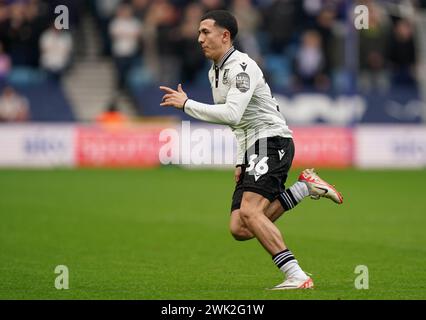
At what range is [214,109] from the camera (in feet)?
30.7

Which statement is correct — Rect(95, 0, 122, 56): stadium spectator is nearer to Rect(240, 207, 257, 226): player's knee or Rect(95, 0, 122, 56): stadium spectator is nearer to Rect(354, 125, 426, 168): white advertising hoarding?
Rect(354, 125, 426, 168): white advertising hoarding

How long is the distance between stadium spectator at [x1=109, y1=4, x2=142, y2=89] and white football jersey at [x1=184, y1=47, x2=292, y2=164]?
733 inches

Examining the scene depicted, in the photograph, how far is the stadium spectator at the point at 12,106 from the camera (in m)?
26.6

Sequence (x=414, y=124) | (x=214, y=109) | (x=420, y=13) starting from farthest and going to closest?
(x=420, y=13), (x=414, y=124), (x=214, y=109)

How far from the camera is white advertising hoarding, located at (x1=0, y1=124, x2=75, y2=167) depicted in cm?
2580

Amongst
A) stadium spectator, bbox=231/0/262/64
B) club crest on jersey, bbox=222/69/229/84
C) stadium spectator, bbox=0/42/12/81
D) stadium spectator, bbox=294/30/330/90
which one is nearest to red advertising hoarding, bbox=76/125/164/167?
stadium spectator, bbox=0/42/12/81

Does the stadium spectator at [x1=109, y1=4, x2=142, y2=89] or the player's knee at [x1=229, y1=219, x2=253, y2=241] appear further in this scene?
the stadium spectator at [x1=109, y1=4, x2=142, y2=89]

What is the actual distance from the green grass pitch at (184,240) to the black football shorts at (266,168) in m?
0.91

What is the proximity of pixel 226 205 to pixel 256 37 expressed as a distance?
12.2m

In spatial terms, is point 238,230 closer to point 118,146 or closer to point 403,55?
point 118,146

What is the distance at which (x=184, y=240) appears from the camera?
551 inches

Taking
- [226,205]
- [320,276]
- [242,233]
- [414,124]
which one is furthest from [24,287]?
[414,124]

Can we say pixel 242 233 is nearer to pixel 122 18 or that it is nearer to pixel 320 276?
pixel 320 276

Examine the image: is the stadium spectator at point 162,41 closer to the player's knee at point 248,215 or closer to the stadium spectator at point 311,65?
the stadium spectator at point 311,65
